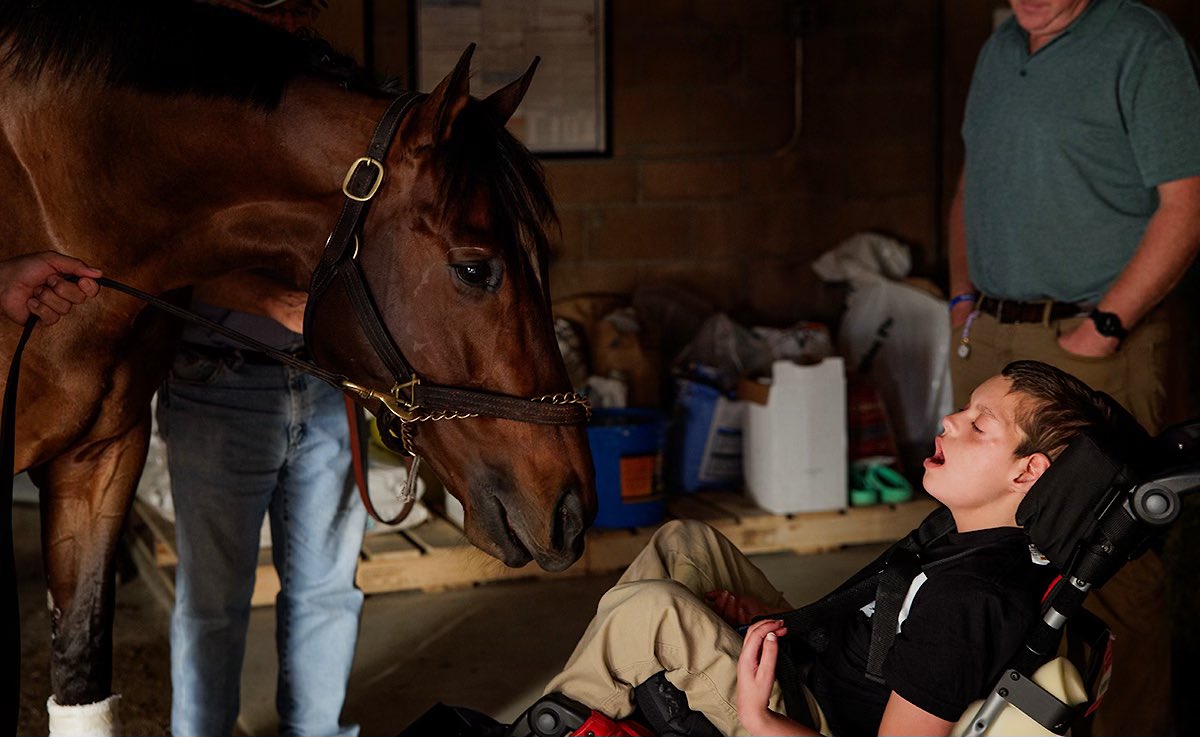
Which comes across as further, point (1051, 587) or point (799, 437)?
point (799, 437)

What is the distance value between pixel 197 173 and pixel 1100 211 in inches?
67.9

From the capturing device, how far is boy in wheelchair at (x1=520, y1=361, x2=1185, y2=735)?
1.63 metres

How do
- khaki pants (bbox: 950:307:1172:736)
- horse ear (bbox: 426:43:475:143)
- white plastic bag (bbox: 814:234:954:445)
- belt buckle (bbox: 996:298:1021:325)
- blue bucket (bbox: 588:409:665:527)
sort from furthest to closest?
1. white plastic bag (bbox: 814:234:954:445)
2. blue bucket (bbox: 588:409:665:527)
3. belt buckle (bbox: 996:298:1021:325)
4. khaki pants (bbox: 950:307:1172:736)
5. horse ear (bbox: 426:43:475:143)

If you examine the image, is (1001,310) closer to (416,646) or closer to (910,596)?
(910,596)

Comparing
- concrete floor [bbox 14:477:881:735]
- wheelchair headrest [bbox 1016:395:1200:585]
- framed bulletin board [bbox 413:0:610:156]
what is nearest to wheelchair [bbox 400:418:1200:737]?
wheelchair headrest [bbox 1016:395:1200:585]

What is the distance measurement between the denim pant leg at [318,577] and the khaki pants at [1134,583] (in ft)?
4.52

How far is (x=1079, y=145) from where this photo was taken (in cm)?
254

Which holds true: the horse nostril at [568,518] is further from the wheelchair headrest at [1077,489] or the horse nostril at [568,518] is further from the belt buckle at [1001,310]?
the belt buckle at [1001,310]

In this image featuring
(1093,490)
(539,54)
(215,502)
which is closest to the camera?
(1093,490)

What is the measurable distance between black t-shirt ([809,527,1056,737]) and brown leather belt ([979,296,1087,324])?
3.24 feet

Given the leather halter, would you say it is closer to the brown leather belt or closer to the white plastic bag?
the brown leather belt

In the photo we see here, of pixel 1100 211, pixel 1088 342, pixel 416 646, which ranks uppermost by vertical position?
pixel 1100 211

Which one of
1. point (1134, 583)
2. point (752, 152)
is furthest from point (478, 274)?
point (752, 152)

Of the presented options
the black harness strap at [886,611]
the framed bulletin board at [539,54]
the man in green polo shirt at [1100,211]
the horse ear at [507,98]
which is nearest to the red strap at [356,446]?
the horse ear at [507,98]
